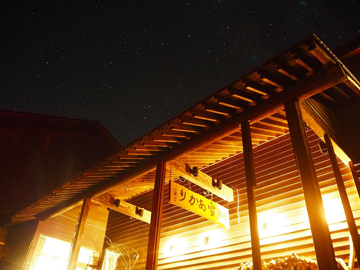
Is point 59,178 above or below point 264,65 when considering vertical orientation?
above

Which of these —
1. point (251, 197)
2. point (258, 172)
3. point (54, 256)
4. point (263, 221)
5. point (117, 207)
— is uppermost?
point (258, 172)

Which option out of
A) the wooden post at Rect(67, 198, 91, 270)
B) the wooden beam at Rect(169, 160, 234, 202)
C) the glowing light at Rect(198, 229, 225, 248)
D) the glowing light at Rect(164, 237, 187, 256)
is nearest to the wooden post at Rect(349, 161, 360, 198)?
the wooden beam at Rect(169, 160, 234, 202)

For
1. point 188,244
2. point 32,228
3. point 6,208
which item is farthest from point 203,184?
point 6,208

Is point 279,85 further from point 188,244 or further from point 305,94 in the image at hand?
point 188,244

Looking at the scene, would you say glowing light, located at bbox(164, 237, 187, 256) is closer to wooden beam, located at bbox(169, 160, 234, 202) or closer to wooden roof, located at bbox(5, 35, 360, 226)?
wooden roof, located at bbox(5, 35, 360, 226)

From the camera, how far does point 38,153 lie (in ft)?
49.0

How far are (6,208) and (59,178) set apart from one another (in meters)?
3.10

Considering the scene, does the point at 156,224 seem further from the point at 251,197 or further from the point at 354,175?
the point at 354,175

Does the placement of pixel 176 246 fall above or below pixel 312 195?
above

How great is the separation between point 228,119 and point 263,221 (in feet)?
11.3

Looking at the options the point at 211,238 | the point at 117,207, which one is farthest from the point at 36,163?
the point at 211,238

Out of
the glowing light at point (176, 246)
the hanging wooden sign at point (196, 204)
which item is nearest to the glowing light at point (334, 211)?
the hanging wooden sign at point (196, 204)

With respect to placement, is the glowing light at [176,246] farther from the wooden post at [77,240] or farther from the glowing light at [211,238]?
the wooden post at [77,240]

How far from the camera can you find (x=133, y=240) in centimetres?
1162
